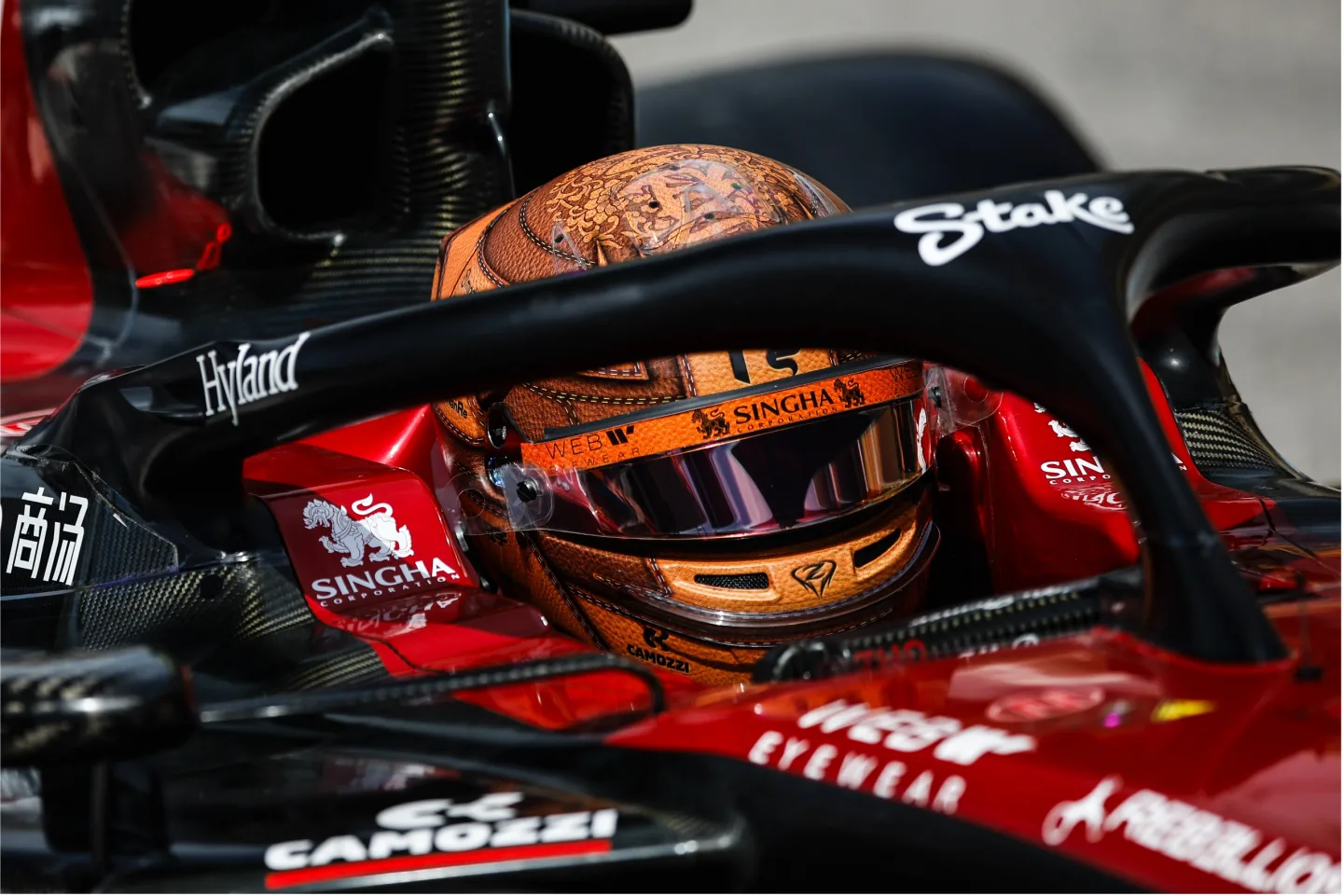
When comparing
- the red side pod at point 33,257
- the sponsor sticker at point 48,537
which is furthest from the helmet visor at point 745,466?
the red side pod at point 33,257

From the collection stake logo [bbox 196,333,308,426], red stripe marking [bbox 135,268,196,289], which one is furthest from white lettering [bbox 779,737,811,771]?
Answer: red stripe marking [bbox 135,268,196,289]

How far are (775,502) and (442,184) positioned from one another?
118 cm

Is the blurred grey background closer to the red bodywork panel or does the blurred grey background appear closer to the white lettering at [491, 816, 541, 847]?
the red bodywork panel

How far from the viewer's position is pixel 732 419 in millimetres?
1325

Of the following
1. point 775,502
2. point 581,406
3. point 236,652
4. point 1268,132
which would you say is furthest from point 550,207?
point 1268,132

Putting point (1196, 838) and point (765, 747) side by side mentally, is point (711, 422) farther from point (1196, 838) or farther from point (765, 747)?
point (1196, 838)

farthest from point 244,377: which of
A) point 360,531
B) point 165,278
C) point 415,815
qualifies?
point 165,278

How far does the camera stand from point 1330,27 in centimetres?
699

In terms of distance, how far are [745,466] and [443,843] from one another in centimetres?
48

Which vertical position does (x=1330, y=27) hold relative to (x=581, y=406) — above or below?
below

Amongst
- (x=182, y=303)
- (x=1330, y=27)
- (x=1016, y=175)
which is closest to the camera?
(x=182, y=303)

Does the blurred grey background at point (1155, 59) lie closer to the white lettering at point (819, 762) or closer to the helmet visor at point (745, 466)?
the helmet visor at point (745, 466)

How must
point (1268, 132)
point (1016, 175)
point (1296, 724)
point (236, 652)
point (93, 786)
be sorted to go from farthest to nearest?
point (1268, 132) → point (1016, 175) → point (236, 652) → point (93, 786) → point (1296, 724)

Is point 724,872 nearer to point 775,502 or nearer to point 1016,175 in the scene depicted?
point 775,502
